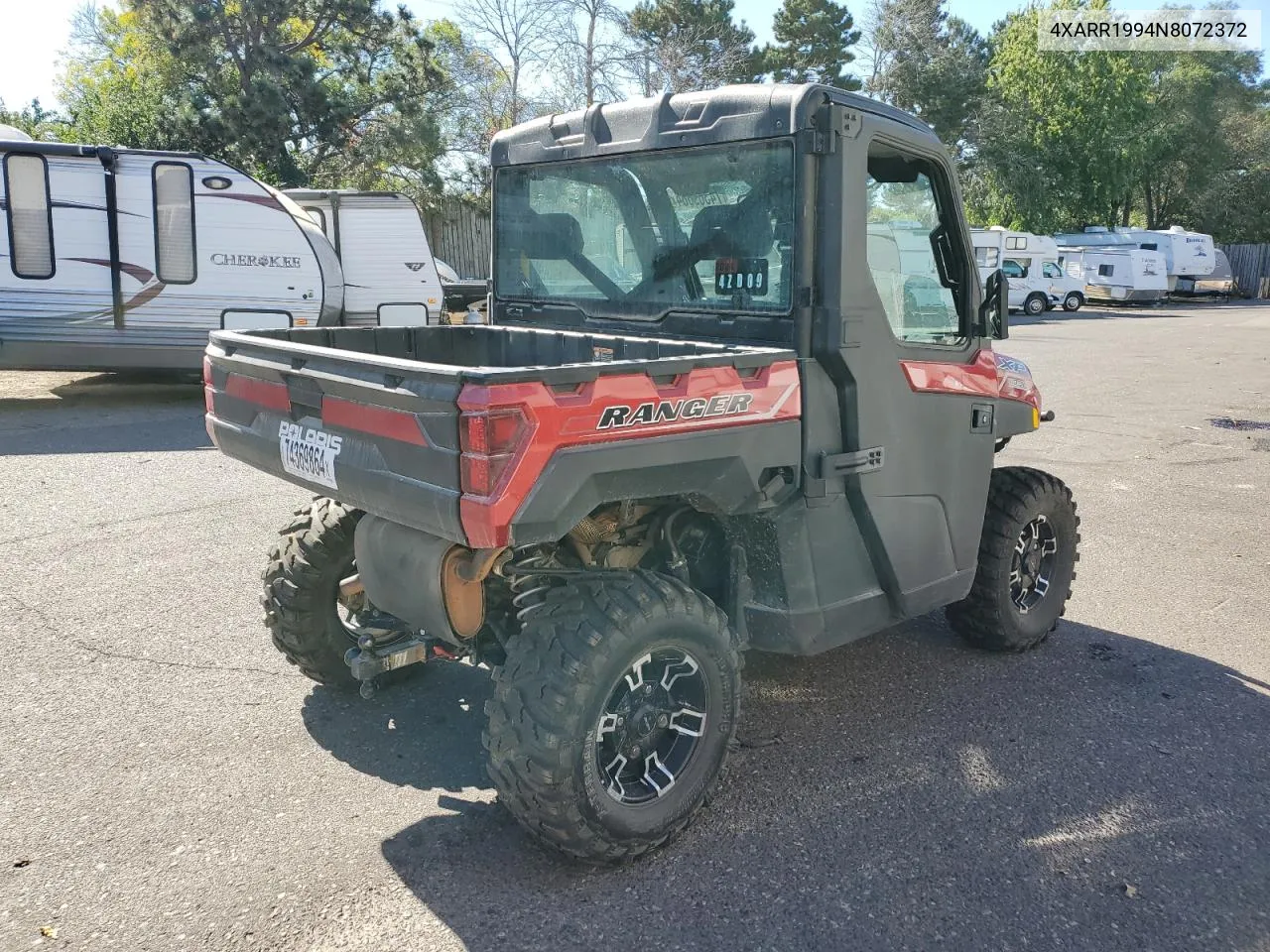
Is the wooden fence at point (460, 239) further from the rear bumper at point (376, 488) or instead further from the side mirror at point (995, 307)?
the rear bumper at point (376, 488)

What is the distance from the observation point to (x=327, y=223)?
44.5 ft

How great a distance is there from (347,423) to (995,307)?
275 centimetres

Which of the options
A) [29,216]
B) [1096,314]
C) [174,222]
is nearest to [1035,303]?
[1096,314]

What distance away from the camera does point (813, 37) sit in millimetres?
44719

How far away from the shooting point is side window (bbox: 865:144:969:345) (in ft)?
12.3

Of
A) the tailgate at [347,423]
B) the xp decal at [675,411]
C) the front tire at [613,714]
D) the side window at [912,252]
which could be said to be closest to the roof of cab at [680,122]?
the side window at [912,252]

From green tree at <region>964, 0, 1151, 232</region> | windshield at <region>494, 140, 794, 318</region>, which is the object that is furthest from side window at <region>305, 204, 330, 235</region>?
green tree at <region>964, 0, 1151, 232</region>

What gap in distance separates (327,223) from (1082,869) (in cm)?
1263

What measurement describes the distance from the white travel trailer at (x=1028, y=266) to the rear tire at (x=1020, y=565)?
27861 mm

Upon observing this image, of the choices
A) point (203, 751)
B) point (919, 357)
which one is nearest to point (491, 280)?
point (919, 357)

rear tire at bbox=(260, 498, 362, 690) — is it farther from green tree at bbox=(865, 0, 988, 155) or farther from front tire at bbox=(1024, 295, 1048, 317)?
green tree at bbox=(865, 0, 988, 155)

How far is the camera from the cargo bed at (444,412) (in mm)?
2656

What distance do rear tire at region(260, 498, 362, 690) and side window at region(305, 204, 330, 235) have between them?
A: 1035 cm

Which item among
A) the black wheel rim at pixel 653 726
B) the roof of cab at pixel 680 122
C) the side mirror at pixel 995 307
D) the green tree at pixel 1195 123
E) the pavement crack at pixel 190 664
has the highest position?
the green tree at pixel 1195 123
